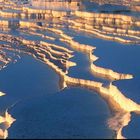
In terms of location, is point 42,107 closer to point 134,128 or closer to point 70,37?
point 134,128

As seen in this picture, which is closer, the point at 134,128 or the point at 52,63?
the point at 134,128

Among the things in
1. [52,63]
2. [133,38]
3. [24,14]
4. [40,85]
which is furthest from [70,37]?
[24,14]

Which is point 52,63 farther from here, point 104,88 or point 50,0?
point 50,0

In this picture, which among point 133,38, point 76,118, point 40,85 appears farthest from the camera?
point 133,38

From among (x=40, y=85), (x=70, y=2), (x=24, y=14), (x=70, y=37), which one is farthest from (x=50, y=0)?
(x=40, y=85)

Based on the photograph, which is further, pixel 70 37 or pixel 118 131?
pixel 70 37

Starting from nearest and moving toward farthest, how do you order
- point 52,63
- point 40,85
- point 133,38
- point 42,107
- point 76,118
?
point 76,118 < point 42,107 < point 40,85 < point 52,63 < point 133,38
